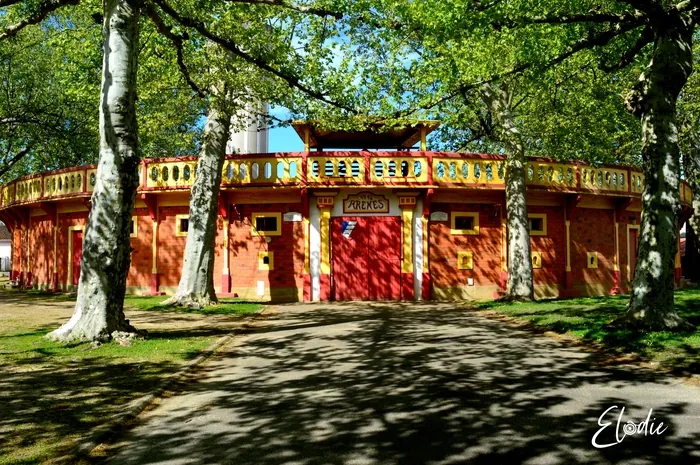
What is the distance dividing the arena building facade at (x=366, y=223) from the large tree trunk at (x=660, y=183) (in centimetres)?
898

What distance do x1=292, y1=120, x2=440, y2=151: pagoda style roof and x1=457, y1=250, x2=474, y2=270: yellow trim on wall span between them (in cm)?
391

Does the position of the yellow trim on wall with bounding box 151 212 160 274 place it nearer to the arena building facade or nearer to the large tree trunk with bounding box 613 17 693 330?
the arena building facade

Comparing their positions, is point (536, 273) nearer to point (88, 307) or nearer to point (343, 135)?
point (343, 135)

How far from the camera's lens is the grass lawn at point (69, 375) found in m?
4.71

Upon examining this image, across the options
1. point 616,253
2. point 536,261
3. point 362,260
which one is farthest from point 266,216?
point 616,253

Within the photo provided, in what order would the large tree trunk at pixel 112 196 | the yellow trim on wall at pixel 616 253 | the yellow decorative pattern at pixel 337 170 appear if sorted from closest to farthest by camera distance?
1. the large tree trunk at pixel 112 196
2. the yellow decorative pattern at pixel 337 170
3. the yellow trim on wall at pixel 616 253

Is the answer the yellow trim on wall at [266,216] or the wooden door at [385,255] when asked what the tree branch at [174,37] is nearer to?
the yellow trim on wall at [266,216]

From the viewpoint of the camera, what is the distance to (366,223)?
759 inches

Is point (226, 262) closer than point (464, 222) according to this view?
Yes

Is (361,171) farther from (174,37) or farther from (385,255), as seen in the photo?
(174,37)

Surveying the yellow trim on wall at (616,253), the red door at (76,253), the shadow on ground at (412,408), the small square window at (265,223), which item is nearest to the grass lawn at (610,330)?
the shadow on ground at (412,408)

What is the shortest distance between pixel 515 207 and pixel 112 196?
1230 cm

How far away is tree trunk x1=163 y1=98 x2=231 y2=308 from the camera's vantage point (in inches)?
630

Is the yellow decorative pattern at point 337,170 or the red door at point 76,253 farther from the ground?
the yellow decorative pattern at point 337,170
